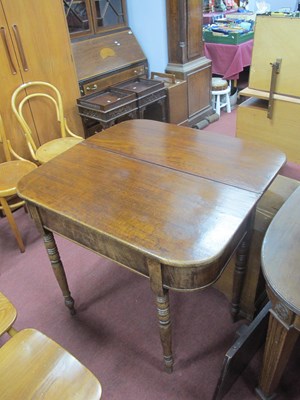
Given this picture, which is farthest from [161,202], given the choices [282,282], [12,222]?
[12,222]

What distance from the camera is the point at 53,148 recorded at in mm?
2301

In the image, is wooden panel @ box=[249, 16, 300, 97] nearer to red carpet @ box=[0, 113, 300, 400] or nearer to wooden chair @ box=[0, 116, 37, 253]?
red carpet @ box=[0, 113, 300, 400]

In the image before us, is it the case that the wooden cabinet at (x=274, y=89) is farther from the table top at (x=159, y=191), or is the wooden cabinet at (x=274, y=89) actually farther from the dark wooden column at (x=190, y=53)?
the dark wooden column at (x=190, y=53)

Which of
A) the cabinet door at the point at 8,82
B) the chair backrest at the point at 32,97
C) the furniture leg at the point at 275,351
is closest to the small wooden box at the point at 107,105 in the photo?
the chair backrest at the point at 32,97

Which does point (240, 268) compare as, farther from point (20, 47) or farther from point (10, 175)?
point (20, 47)

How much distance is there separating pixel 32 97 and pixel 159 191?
1618 mm

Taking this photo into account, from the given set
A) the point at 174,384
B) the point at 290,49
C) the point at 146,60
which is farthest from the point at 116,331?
the point at 146,60

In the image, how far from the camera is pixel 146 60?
10.7ft

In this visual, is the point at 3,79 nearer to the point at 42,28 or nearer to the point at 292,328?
the point at 42,28

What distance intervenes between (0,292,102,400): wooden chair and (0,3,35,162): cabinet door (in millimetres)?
1649

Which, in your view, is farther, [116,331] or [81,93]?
[81,93]

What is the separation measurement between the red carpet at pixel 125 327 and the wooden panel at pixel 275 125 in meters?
1.16

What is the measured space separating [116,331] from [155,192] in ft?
2.60

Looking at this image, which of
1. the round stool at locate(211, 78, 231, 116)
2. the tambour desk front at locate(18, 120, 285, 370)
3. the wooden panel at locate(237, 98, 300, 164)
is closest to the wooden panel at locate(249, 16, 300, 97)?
the wooden panel at locate(237, 98, 300, 164)
